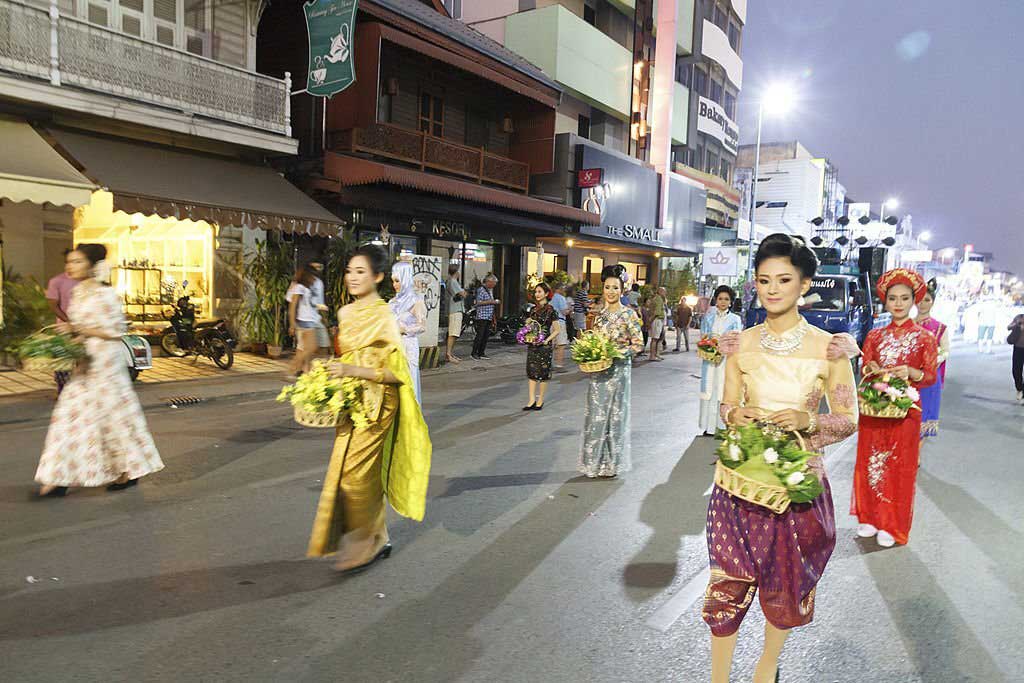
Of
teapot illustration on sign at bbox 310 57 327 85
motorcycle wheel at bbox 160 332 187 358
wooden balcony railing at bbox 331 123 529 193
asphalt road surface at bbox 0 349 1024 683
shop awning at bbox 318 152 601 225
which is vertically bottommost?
asphalt road surface at bbox 0 349 1024 683

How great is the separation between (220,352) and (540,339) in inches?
242

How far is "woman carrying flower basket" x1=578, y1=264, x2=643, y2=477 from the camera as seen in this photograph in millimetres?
6594

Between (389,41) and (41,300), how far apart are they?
28.6 ft

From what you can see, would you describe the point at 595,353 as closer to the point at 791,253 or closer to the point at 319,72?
the point at 791,253

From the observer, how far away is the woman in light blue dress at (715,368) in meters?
8.62

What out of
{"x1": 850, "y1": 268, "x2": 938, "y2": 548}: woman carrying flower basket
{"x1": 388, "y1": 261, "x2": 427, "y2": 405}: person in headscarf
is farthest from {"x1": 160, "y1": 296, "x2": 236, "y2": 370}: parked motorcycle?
{"x1": 850, "y1": 268, "x2": 938, "y2": 548}: woman carrying flower basket

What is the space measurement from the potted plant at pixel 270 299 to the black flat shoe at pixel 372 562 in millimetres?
10523

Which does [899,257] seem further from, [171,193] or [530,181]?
[171,193]

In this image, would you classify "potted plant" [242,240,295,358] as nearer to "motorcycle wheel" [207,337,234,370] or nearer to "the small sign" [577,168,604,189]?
"motorcycle wheel" [207,337,234,370]

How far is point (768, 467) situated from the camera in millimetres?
2580

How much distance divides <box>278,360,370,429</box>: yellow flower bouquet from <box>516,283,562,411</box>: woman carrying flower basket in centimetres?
602

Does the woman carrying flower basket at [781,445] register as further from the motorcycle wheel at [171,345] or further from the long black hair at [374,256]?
the motorcycle wheel at [171,345]

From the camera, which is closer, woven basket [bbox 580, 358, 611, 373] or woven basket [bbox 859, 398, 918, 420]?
woven basket [bbox 859, 398, 918, 420]

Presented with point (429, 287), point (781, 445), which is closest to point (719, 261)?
point (429, 287)
